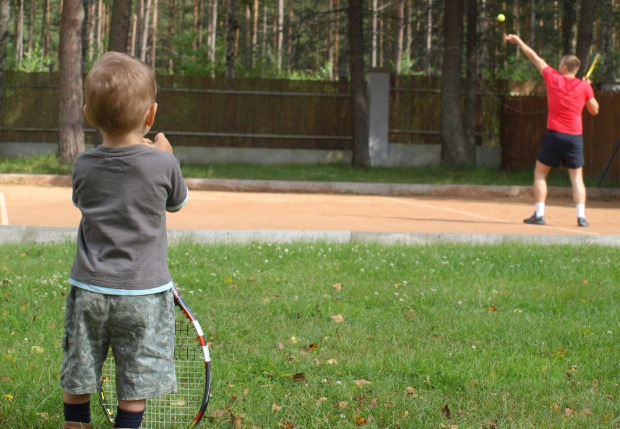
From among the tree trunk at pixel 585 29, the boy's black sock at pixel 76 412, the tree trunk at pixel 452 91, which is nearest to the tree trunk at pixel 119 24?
the tree trunk at pixel 452 91

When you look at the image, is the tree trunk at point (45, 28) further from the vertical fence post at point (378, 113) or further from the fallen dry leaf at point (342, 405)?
the fallen dry leaf at point (342, 405)

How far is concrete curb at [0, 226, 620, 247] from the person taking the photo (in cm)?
834

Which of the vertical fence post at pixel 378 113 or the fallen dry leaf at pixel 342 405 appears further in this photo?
the vertical fence post at pixel 378 113

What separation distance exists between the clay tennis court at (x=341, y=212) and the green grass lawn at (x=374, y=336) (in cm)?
241

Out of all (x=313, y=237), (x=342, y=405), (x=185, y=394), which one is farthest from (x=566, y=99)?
(x=185, y=394)

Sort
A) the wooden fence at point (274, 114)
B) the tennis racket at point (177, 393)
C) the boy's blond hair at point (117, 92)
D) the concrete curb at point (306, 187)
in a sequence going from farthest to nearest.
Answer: the wooden fence at point (274, 114), the concrete curb at point (306, 187), the tennis racket at point (177, 393), the boy's blond hair at point (117, 92)

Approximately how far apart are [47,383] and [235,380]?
3.09 ft

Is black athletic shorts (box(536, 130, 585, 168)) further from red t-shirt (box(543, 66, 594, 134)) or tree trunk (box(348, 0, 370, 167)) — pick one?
tree trunk (box(348, 0, 370, 167))

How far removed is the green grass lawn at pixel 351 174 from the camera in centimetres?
1749

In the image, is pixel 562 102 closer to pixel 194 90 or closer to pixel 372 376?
pixel 372 376

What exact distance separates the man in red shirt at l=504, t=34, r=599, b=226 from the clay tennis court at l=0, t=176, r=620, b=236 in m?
0.59

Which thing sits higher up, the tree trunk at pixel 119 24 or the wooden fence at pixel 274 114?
the tree trunk at pixel 119 24

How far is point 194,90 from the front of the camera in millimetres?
23969

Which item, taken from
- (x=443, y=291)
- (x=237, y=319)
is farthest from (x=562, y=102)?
(x=237, y=319)
